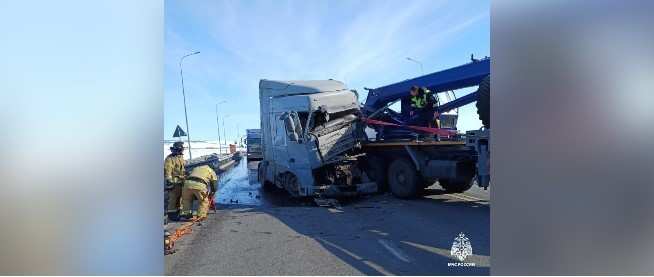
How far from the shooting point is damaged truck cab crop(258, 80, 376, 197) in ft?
23.3

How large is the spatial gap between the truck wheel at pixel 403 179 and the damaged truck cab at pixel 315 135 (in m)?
Result: 0.44

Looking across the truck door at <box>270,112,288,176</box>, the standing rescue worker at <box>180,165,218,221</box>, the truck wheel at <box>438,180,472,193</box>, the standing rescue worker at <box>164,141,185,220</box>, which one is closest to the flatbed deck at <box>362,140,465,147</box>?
the truck wheel at <box>438,180,472,193</box>

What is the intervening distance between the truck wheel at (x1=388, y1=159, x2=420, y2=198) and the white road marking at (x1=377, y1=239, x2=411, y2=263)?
129 inches

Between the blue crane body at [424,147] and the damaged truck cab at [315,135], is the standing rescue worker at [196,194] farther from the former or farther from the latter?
the blue crane body at [424,147]

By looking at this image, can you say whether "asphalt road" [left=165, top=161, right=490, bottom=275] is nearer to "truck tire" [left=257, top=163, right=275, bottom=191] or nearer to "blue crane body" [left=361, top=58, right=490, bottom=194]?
"blue crane body" [left=361, top=58, right=490, bottom=194]

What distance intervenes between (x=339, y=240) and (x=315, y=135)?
3093 millimetres

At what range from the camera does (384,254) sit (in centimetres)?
375

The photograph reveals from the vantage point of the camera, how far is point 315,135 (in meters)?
7.15

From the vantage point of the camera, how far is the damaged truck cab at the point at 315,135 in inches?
280

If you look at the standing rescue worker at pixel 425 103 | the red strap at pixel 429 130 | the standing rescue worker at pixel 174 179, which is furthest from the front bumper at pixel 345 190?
the standing rescue worker at pixel 174 179
